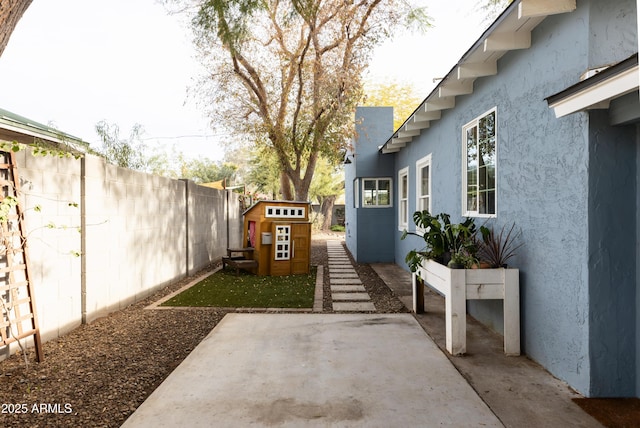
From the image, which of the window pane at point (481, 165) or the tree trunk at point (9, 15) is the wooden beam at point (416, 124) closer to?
the window pane at point (481, 165)

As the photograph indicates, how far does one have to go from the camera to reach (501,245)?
4121 millimetres

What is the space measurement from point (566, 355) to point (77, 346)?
441cm

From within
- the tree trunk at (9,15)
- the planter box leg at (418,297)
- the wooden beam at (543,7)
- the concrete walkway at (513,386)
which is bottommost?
the concrete walkway at (513,386)

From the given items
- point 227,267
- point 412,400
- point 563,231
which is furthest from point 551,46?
point 227,267

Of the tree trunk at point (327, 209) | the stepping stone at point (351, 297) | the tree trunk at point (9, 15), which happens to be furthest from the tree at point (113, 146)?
the tree trunk at point (327, 209)

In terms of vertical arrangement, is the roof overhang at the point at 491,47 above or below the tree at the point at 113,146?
below

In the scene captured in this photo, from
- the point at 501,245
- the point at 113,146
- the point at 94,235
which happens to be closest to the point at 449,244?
the point at 501,245

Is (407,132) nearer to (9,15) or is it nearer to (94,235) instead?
(94,235)

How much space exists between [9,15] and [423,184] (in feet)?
22.5

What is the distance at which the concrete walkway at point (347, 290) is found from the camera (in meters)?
5.61

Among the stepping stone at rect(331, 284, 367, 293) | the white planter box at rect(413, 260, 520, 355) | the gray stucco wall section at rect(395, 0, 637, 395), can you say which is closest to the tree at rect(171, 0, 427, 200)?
the stepping stone at rect(331, 284, 367, 293)

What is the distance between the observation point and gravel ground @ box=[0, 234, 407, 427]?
2602 millimetres

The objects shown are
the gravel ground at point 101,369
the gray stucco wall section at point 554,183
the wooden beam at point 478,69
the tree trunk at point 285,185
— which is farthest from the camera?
the tree trunk at point 285,185

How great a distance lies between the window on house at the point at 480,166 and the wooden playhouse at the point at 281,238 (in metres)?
4.03
